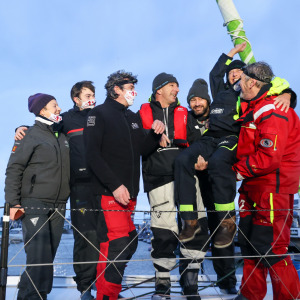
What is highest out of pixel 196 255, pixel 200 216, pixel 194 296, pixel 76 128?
pixel 76 128

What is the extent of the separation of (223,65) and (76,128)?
1.33 metres

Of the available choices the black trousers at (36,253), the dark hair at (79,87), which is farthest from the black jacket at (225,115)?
the black trousers at (36,253)

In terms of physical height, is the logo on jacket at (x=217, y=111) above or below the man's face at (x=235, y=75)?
below

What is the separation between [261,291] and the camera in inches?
97.7

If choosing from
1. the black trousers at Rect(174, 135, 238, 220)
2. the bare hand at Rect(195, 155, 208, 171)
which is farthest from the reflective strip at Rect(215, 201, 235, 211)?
the bare hand at Rect(195, 155, 208, 171)

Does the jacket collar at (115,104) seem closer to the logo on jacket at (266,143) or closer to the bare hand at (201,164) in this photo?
the bare hand at (201,164)

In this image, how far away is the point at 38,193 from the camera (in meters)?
2.57

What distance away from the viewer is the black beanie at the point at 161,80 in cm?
301

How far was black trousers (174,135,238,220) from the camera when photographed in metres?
2.52

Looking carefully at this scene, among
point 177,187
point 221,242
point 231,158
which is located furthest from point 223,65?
point 221,242

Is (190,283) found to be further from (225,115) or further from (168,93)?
(168,93)

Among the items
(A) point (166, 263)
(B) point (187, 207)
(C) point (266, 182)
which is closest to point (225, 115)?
(C) point (266, 182)

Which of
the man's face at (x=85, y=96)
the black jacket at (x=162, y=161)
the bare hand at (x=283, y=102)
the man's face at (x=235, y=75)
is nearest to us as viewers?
the bare hand at (x=283, y=102)

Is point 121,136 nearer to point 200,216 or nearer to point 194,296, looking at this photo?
point 200,216
